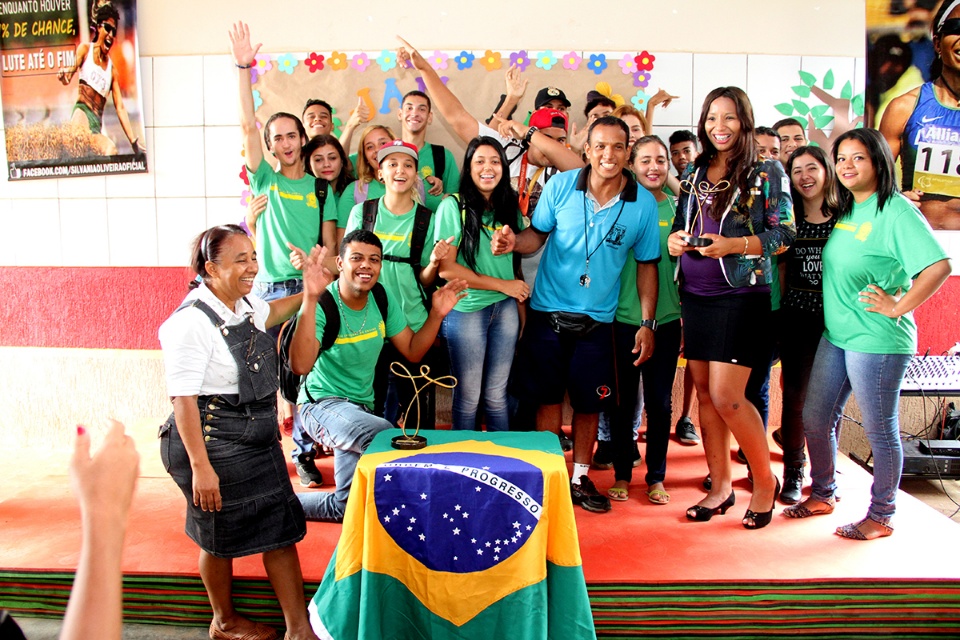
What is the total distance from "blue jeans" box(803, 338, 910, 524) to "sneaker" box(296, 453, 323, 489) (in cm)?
220

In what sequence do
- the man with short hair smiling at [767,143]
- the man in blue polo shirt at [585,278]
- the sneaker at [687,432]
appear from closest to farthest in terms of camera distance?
the man in blue polo shirt at [585,278] < the man with short hair smiling at [767,143] < the sneaker at [687,432]

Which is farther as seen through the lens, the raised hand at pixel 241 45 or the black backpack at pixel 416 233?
the raised hand at pixel 241 45

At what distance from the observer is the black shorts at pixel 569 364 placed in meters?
2.97

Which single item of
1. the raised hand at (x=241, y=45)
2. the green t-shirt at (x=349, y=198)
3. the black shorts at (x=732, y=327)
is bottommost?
the black shorts at (x=732, y=327)

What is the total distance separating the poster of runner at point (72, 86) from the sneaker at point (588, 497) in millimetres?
3335

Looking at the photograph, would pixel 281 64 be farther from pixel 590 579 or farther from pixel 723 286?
pixel 590 579

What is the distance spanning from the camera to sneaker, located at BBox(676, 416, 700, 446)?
4004 mm

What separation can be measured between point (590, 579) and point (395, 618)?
718 millimetres

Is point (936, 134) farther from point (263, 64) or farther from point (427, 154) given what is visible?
point (263, 64)

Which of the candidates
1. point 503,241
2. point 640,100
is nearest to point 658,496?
point 503,241

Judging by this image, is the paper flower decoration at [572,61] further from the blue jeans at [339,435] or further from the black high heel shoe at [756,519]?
the black high heel shoe at [756,519]

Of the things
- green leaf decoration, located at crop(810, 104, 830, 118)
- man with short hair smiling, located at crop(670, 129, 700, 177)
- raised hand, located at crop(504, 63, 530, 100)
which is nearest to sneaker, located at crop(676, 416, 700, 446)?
man with short hair smiling, located at crop(670, 129, 700, 177)

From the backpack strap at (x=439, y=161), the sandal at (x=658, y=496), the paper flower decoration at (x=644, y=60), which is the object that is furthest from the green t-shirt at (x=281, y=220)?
the paper flower decoration at (x=644, y=60)

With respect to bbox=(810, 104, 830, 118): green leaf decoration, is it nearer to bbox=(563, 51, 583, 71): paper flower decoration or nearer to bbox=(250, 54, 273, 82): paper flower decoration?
bbox=(563, 51, 583, 71): paper flower decoration
